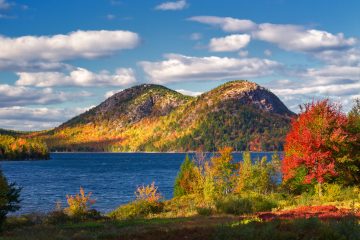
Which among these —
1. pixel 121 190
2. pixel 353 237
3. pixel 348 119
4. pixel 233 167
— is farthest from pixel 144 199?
pixel 121 190

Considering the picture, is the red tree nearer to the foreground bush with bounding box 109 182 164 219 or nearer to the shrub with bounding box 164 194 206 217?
the shrub with bounding box 164 194 206 217

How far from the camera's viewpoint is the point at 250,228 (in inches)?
650

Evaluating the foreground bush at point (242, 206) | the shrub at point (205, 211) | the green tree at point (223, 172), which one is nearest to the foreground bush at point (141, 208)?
the shrub at point (205, 211)

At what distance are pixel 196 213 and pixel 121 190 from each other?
189 feet

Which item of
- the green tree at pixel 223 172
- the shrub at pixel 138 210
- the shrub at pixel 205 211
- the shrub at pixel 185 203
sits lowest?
the shrub at pixel 185 203

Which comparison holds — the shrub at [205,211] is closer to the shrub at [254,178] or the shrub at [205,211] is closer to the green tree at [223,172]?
the green tree at [223,172]

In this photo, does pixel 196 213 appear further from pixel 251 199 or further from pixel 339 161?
pixel 339 161

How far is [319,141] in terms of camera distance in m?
39.1

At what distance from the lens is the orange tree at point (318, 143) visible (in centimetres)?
3912

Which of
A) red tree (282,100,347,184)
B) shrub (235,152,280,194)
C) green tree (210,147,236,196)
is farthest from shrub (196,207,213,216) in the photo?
shrub (235,152,280,194)

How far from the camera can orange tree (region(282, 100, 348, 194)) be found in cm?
3912

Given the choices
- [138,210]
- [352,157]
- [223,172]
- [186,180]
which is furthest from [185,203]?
[352,157]

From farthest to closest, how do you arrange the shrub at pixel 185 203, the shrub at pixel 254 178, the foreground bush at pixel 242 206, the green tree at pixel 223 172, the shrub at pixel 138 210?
the shrub at pixel 254 178, the green tree at pixel 223 172, the shrub at pixel 185 203, the shrub at pixel 138 210, the foreground bush at pixel 242 206

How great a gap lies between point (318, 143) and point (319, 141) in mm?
264
